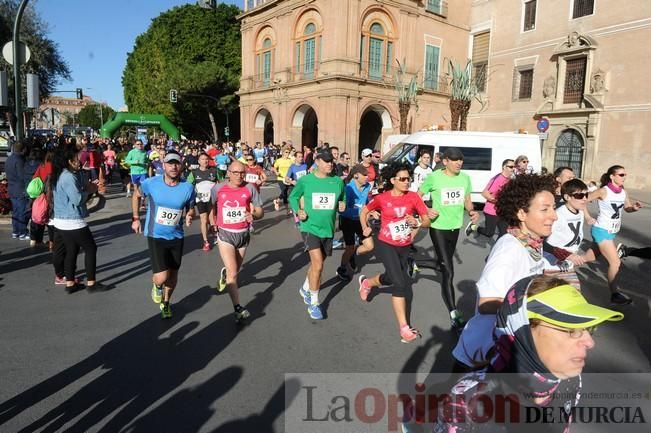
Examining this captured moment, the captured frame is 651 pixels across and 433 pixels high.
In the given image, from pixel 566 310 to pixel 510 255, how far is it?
1.01 metres

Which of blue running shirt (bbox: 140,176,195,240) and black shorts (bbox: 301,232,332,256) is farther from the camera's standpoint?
black shorts (bbox: 301,232,332,256)

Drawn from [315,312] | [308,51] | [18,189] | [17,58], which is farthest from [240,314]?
[308,51]

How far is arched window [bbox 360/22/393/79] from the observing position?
30.8 m

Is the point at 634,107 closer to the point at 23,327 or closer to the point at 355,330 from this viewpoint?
the point at 355,330

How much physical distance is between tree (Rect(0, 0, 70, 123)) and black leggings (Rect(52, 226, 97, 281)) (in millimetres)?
23734

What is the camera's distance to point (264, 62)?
121 ft

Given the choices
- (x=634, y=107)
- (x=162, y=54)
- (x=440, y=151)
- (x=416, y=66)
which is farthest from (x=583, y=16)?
(x=162, y=54)

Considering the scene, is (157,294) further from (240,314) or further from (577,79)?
(577,79)

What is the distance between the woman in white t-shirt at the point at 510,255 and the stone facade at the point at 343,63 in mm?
27871

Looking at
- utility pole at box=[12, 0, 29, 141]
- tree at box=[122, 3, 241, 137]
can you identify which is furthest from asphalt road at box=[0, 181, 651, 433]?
tree at box=[122, 3, 241, 137]

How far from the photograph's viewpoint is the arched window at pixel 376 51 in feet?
101

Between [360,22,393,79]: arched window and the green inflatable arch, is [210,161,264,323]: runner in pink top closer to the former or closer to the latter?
[360,22,393,79]: arched window

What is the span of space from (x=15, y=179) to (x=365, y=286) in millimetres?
7373

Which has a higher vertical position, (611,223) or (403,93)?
(403,93)
